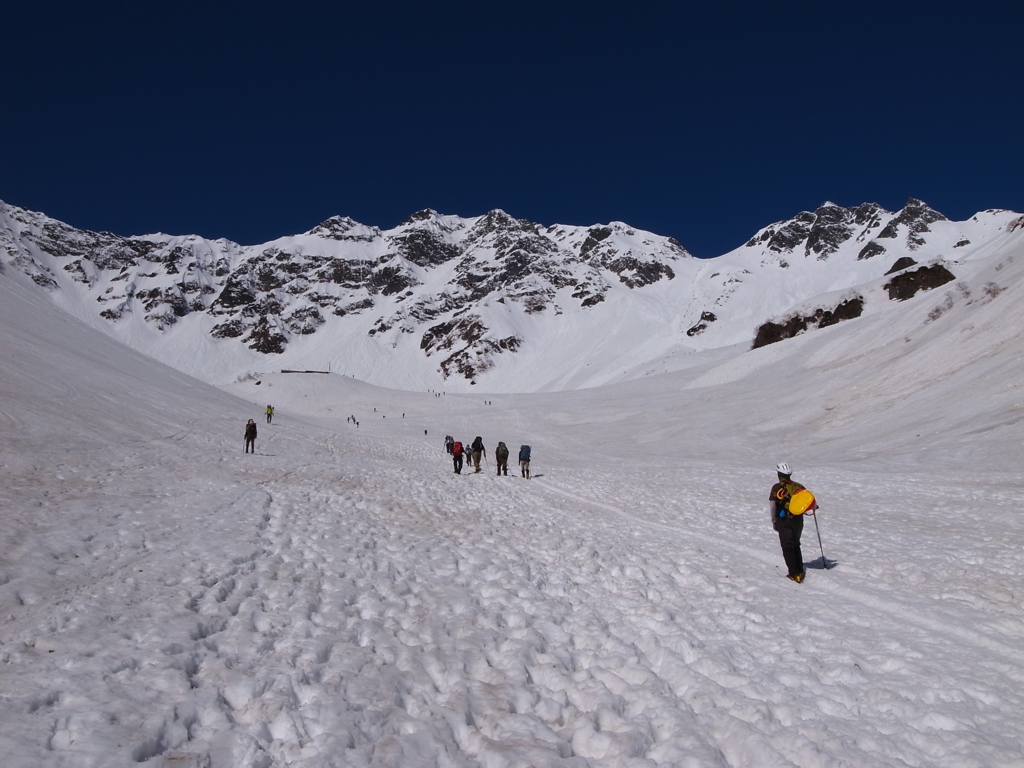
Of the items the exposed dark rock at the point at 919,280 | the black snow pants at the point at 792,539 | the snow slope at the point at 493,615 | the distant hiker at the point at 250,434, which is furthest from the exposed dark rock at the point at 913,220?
the black snow pants at the point at 792,539

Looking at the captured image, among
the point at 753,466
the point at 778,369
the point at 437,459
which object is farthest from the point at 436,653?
A: the point at 778,369

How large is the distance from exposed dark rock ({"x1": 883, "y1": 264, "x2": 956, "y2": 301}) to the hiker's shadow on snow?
68.4 meters

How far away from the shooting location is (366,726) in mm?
4930

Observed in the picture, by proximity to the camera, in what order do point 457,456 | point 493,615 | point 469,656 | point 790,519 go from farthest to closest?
point 457,456, point 790,519, point 493,615, point 469,656

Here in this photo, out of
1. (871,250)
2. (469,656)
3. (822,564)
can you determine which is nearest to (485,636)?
(469,656)

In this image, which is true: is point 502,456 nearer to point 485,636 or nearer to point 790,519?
point 790,519

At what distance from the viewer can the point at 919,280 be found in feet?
215

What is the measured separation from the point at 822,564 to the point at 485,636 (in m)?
6.50

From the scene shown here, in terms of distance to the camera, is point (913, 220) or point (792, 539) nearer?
point (792, 539)

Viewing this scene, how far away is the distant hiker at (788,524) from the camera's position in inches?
351

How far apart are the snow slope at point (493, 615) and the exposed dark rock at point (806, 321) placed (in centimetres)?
5206

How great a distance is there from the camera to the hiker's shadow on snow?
9836 millimetres

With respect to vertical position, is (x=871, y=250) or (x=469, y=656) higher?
(x=871, y=250)

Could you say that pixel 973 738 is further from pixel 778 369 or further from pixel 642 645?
pixel 778 369
